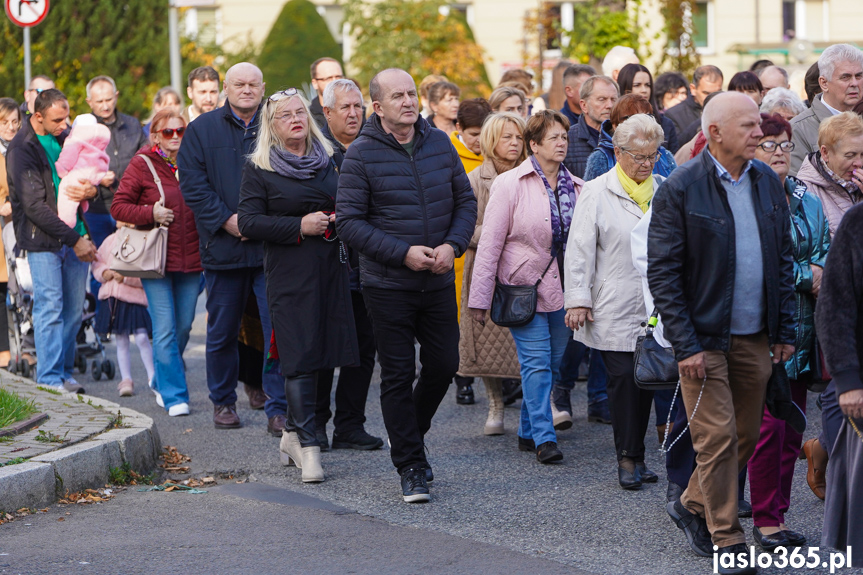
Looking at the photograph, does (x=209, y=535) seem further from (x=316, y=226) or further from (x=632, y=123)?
(x=632, y=123)

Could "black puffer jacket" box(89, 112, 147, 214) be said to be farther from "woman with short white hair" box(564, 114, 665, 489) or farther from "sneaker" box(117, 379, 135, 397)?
"woman with short white hair" box(564, 114, 665, 489)

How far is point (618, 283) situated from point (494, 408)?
5.80 feet

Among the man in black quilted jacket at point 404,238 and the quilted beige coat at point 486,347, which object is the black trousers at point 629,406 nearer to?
the man in black quilted jacket at point 404,238

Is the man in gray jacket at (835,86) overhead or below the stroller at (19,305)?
overhead

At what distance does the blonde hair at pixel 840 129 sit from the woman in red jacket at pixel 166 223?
15.4 ft

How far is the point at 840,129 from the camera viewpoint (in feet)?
19.5

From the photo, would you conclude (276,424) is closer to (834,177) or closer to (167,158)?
(167,158)

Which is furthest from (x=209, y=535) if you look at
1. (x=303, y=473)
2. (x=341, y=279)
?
(x=341, y=279)

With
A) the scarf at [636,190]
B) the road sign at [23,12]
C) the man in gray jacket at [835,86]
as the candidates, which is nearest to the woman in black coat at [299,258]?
the scarf at [636,190]

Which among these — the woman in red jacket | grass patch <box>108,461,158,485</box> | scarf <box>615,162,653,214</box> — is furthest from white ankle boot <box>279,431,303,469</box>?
scarf <box>615,162,653,214</box>

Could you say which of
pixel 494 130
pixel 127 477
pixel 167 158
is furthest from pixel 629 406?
pixel 167 158

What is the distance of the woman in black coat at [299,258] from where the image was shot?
6910mm

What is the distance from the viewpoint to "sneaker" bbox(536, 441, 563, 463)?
23.5 ft

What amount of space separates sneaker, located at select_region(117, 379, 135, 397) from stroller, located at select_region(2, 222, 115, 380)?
791mm
